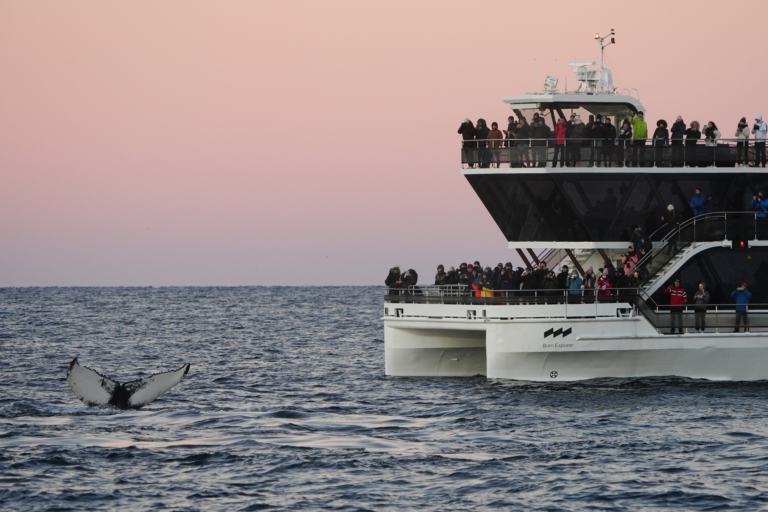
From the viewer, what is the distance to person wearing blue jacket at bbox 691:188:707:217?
28641 mm

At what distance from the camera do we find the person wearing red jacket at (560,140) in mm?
28469

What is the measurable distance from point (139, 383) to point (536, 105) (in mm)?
→ 12820

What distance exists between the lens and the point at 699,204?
94.1 feet

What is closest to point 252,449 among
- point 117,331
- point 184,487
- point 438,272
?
point 184,487

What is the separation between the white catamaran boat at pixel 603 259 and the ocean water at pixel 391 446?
684 millimetres

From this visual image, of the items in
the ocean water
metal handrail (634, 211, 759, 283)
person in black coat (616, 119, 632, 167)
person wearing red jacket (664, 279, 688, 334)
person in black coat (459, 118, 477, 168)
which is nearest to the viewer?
the ocean water

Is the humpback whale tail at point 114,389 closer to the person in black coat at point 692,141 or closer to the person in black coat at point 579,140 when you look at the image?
the person in black coat at point 579,140

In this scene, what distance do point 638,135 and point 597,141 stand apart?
4.41 ft

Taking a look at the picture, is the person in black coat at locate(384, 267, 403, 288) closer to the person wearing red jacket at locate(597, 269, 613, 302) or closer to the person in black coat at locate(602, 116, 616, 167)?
the person wearing red jacket at locate(597, 269, 613, 302)

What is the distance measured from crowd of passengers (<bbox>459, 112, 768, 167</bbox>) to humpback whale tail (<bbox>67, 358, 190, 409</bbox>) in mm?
9734

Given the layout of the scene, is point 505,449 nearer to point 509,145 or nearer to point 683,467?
point 683,467

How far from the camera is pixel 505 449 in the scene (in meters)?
19.8

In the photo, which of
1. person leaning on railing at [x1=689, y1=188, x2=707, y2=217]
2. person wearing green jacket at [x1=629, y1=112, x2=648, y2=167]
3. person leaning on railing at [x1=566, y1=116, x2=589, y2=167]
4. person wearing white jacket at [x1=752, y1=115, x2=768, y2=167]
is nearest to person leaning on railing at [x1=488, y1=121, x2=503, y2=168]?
person leaning on railing at [x1=566, y1=116, x2=589, y2=167]

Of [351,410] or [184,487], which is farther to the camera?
[351,410]
